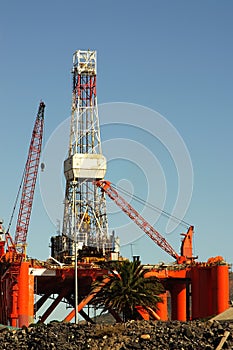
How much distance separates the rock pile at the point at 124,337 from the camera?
6103 cm

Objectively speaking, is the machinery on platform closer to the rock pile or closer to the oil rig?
the oil rig

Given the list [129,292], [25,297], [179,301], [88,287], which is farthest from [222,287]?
[25,297]

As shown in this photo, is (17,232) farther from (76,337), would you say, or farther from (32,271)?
(76,337)

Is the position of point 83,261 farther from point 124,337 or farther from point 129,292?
point 124,337

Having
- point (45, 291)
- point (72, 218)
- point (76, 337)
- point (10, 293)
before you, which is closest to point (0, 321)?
point (10, 293)

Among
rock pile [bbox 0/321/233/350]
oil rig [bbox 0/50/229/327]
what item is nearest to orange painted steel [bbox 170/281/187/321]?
oil rig [bbox 0/50/229/327]

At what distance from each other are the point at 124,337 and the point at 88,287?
100m

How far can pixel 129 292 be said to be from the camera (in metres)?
124

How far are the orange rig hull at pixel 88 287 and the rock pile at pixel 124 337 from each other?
7340 cm

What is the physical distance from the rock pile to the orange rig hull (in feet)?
241

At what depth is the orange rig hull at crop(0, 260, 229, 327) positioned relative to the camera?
497 ft

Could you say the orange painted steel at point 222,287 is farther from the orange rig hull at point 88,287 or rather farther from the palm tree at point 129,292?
the palm tree at point 129,292

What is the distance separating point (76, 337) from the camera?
66.9 metres

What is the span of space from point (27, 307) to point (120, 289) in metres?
31.3
